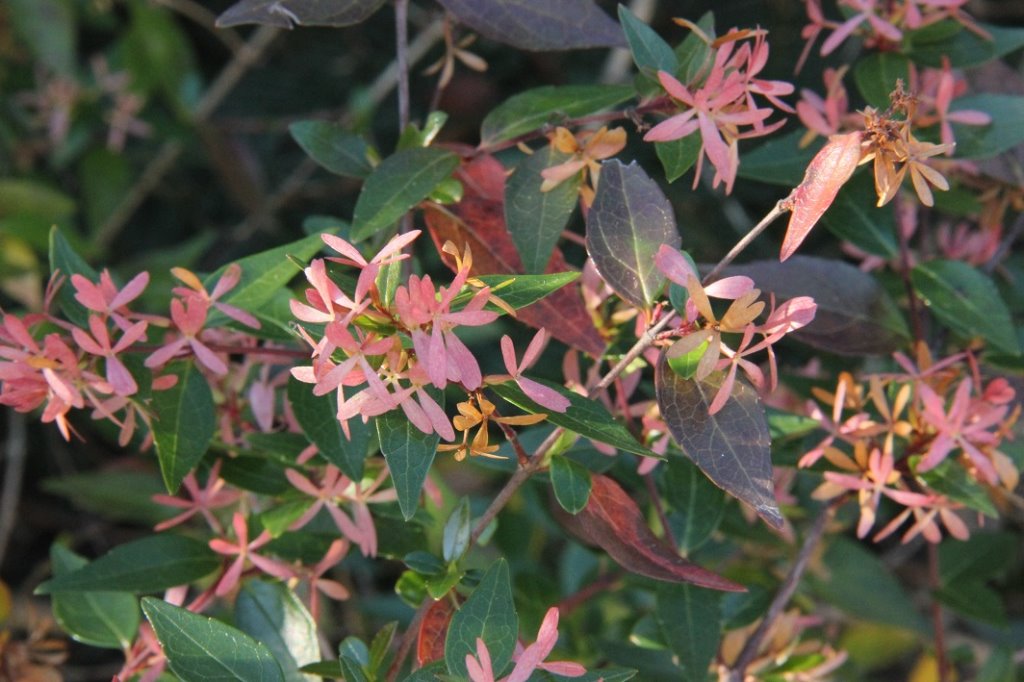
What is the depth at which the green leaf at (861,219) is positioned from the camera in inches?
37.9

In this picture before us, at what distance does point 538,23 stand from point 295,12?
185mm

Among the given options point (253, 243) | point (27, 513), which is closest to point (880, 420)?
point (253, 243)

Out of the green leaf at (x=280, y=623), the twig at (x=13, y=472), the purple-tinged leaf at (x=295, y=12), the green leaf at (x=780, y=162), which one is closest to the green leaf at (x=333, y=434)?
the green leaf at (x=280, y=623)

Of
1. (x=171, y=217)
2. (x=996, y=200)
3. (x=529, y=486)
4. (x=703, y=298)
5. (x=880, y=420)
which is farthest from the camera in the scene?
(x=171, y=217)

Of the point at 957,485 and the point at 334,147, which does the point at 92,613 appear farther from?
the point at 957,485

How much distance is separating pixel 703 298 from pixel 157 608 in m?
0.39

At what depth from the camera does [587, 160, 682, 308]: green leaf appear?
A: 2.26 feet

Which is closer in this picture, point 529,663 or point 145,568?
point 529,663

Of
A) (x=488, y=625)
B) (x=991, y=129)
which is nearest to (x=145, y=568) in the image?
(x=488, y=625)

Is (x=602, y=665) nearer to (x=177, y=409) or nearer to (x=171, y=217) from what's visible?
(x=177, y=409)

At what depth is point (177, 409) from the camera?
2.51 ft

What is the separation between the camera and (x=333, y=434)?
A: 2.53 ft

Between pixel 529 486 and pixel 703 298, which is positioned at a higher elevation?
pixel 703 298

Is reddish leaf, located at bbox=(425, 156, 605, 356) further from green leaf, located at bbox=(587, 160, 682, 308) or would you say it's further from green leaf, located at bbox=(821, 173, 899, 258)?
green leaf, located at bbox=(821, 173, 899, 258)
